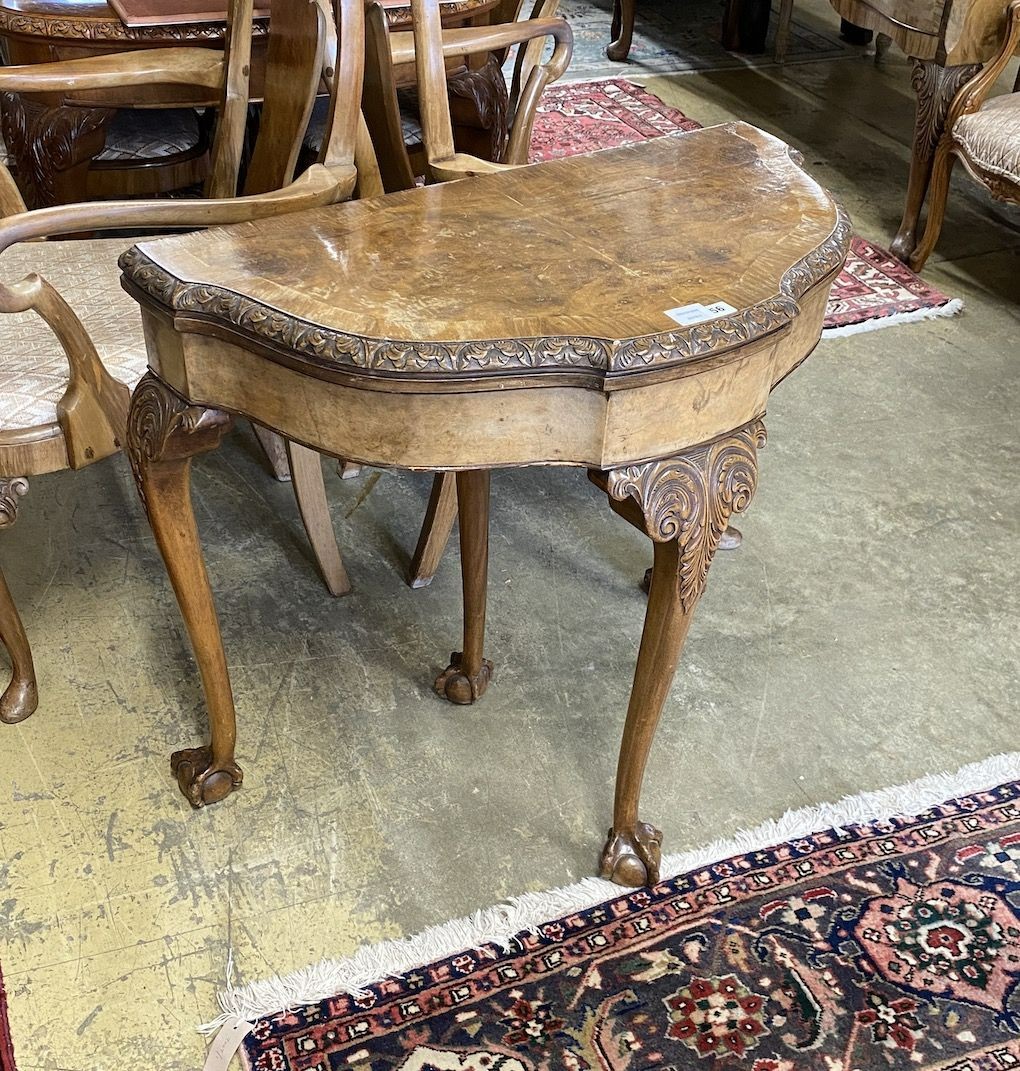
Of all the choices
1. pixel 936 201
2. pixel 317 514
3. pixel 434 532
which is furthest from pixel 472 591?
pixel 936 201

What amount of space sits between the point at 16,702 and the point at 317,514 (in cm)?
59

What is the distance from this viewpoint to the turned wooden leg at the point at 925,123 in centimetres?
334

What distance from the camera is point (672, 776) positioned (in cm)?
190

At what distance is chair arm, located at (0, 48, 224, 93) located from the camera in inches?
82.2

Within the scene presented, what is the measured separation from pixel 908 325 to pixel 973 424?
0.55 m

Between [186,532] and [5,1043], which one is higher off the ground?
[186,532]

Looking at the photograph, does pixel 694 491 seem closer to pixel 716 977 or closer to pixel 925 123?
pixel 716 977

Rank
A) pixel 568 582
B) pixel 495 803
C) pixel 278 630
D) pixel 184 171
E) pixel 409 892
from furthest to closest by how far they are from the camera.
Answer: pixel 184 171, pixel 568 582, pixel 278 630, pixel 495 803, pixel 409 892

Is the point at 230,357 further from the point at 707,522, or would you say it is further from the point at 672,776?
the point at 672,776

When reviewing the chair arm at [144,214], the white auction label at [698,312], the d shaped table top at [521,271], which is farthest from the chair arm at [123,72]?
the white auction label at [698,312]

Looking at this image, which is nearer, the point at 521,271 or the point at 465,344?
the point at 465,344

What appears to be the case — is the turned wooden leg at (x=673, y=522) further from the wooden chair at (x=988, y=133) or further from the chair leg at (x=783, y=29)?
the chair leg at (x=783, y=29)

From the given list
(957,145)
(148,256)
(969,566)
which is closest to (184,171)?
(148,256)

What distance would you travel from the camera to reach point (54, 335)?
1896 mm
